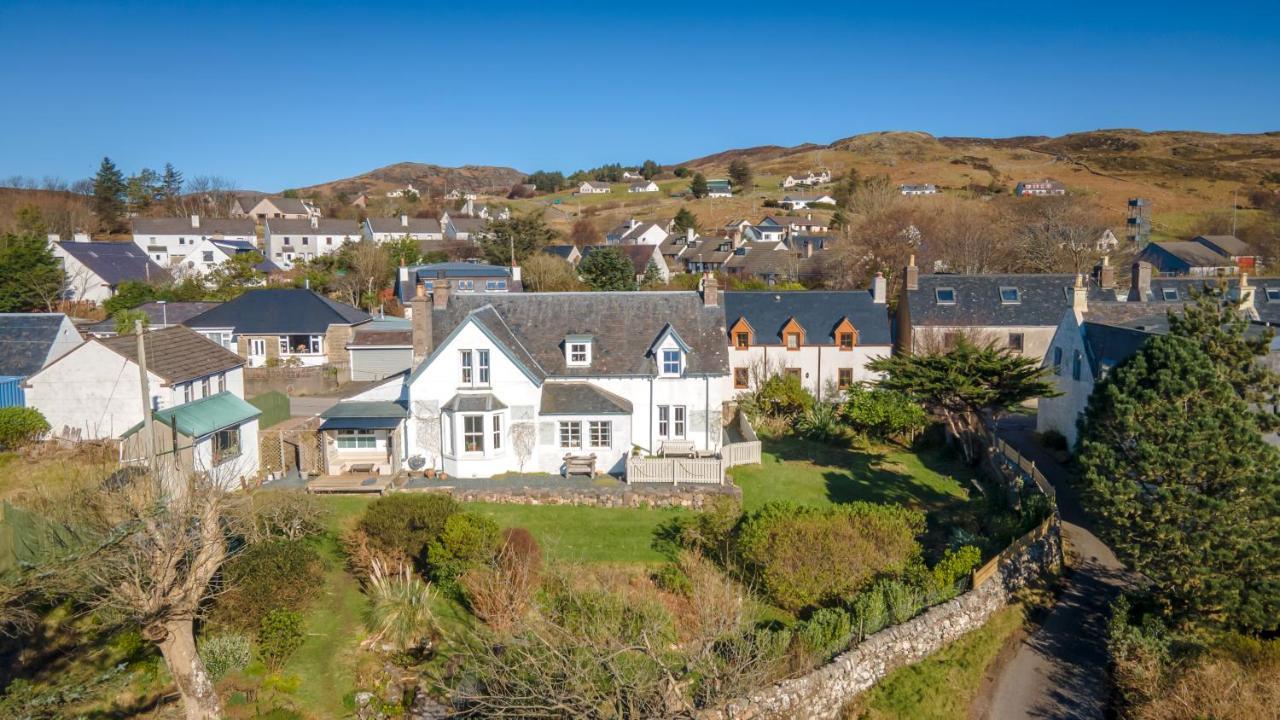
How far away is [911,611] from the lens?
1892 cm

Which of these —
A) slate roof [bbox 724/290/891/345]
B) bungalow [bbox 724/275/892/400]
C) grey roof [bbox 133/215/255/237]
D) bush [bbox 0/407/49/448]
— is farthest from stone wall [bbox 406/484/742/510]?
grey roof [bbox 133/215/255/237]

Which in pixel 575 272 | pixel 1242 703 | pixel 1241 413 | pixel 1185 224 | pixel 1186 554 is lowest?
pixel 1242 703

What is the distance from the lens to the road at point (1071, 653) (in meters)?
16.7

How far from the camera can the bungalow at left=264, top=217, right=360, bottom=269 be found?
320 feet

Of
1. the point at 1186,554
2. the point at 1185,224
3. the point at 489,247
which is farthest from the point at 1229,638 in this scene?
the point at 1185,224

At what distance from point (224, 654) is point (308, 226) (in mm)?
→ 91670

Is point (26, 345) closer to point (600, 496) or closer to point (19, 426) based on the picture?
point (19, 426)

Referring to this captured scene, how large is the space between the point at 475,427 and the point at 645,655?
1560 cm

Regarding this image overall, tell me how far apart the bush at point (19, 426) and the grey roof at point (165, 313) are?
19.2 metres

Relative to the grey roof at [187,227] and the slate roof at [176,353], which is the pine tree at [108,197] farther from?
the slate roof at [176,353]

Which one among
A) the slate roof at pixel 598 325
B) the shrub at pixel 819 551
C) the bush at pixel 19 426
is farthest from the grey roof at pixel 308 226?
the shrub at pixel 819 551

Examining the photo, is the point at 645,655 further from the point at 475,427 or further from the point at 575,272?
the point at 575,272

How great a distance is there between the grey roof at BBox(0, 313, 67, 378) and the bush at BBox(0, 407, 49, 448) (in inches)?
134

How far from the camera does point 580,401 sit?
3014 centimetres
